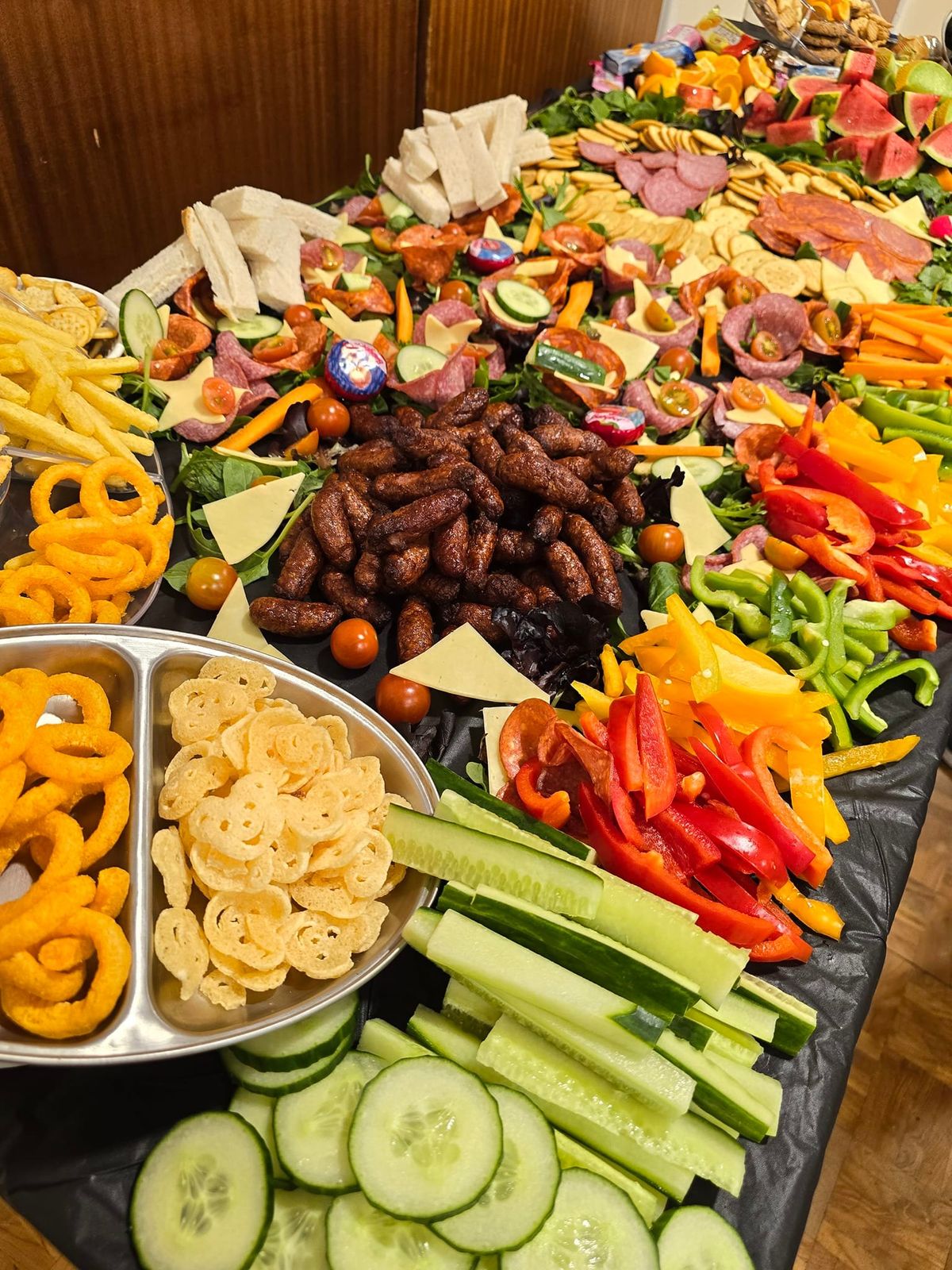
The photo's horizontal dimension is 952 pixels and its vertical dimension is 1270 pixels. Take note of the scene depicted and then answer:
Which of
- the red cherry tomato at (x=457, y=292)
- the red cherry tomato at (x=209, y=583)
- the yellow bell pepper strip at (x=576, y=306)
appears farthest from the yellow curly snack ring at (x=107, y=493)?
the yellow bell pepper strip at (x=576, y=306)

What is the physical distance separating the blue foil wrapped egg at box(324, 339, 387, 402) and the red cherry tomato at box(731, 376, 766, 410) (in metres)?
1.42

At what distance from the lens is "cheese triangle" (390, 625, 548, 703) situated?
219cm

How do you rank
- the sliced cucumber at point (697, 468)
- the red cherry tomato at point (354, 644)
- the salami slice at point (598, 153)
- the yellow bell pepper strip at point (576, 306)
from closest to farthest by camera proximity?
the red cherry tomato at point (354, 644), the sliced cucumber at point (697, 468), the yellow bell pepper strip at point (576, 306), the salami slice at point (598, 153)

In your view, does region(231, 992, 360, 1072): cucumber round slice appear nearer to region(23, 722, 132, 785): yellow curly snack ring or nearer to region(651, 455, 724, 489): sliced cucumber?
region(23, 722, 132, 785): yellow curly snack ring

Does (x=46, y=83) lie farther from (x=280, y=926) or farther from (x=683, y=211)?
(x=280, y=926)

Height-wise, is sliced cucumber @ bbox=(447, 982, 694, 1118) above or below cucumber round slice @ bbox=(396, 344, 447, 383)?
above

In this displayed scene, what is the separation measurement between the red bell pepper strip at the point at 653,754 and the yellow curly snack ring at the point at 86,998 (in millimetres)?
1084

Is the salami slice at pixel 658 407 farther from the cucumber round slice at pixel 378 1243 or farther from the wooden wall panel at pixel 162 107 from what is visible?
the cucumber round slice at pixel 378 1243

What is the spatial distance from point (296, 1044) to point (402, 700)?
93cm

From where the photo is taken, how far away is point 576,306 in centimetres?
360

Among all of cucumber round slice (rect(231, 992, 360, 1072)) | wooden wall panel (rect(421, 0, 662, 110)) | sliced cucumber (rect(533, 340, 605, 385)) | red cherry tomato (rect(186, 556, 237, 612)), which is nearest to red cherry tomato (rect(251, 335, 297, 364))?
sliced cucumber (rect(533, 340, 605, 385))

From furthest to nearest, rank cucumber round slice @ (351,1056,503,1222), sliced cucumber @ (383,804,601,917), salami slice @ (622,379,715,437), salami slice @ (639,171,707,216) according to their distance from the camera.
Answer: salami slice @ (639,171,707,216) → salami slice @ (622,379,715,437) → sliced cucumber @ (383,804,601,917) → cucumber round slice @ (351,1056,503,1222)

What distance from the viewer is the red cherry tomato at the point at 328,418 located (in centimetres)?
285

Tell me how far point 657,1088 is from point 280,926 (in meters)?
0.71
